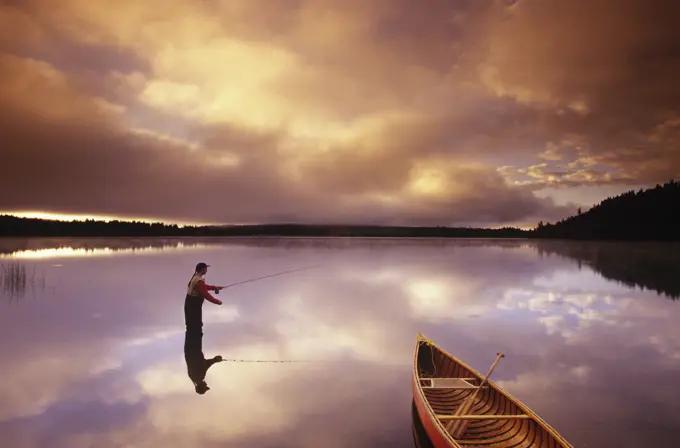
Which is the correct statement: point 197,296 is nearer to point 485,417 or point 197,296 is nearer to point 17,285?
point 485,417

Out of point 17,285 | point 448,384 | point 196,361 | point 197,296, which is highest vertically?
point 197,296

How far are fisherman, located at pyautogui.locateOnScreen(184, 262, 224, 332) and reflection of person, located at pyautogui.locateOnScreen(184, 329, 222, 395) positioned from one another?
1.43ft

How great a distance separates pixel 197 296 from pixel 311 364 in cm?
442

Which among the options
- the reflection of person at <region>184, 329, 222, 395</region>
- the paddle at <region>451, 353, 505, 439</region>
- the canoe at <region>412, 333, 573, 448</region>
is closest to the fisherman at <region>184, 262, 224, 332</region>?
the reflection of person at <region>184, 329, 222, 395</region>

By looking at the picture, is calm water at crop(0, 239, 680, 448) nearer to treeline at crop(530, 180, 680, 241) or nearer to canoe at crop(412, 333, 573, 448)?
canoe at crop(412, 333, 573, 448)

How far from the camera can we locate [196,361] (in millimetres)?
15070

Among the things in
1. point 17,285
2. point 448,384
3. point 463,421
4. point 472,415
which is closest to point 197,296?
point 448,384

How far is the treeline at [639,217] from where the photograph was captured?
15588 cm

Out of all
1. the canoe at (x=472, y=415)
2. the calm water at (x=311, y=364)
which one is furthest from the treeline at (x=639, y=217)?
the canoe at (x=472, y=415)

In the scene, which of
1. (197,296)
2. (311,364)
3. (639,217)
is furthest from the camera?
(639,217)

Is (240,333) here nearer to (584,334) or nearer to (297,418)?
(297,418)

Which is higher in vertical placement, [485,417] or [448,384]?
[485,417]

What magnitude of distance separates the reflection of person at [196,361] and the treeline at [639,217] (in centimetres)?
18072

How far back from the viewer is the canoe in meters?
7.71
